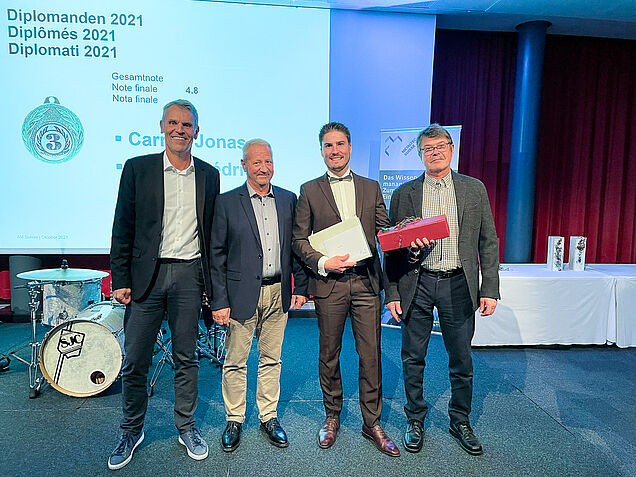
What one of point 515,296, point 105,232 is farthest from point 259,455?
point 105,232

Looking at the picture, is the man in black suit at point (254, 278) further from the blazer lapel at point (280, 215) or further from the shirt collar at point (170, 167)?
the shirt collar at point (170, 167)

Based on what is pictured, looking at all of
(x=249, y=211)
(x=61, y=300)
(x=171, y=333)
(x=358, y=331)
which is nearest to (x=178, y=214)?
(x=249, y=211)

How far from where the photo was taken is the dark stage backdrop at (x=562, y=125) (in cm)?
534

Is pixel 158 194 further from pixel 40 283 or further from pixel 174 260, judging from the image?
pixel 40 283

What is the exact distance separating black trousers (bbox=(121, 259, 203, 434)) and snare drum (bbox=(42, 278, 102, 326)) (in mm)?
1068

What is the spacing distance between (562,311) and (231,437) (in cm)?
314

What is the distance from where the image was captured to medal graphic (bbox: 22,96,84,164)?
4016mm

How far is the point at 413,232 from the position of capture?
189 cm

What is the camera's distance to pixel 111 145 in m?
4.09

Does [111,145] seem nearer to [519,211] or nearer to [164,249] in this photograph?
[164,249]

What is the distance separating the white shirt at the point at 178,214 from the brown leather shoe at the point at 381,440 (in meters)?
1.31

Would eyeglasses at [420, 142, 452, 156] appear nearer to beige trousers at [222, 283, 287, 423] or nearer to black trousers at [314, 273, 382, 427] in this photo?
black trousers at [314, 273, 382, 427]

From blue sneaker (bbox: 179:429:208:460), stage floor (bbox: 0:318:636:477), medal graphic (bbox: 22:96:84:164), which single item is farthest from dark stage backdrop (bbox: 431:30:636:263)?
blue sneaker (bbox: 179:429:208:460)

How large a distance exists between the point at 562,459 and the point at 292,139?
11.3 feet
